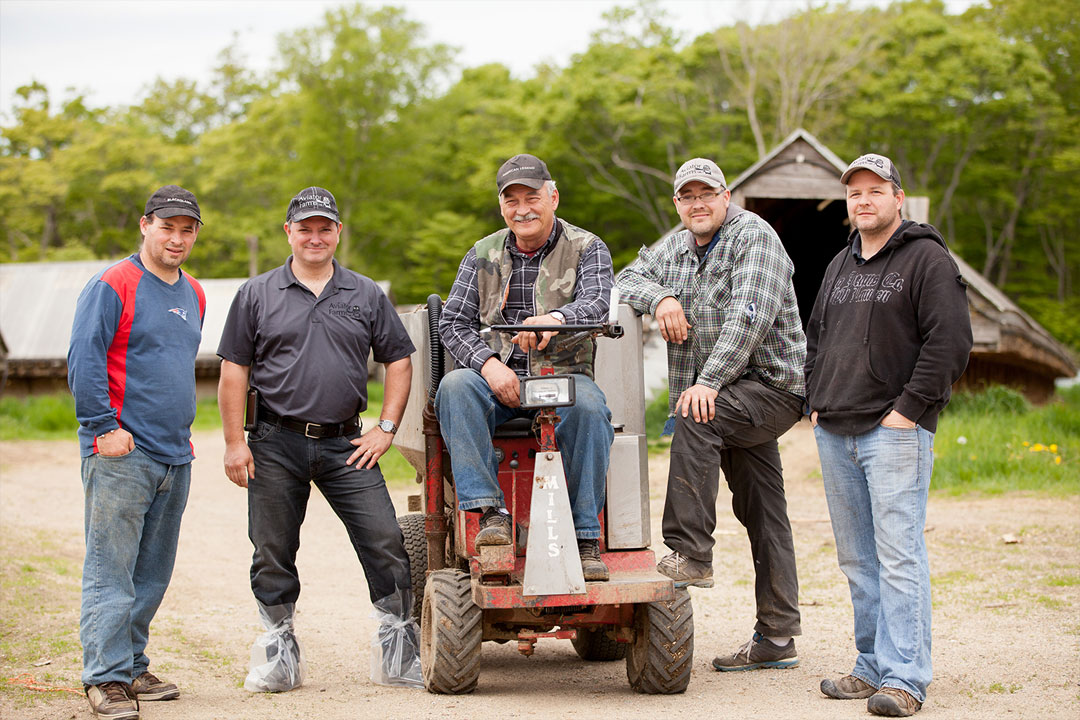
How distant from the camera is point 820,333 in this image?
17.0 feet

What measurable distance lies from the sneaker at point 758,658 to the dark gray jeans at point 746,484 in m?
0.07

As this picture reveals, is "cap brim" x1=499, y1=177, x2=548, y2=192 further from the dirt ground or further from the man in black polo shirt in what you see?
the dirt ground

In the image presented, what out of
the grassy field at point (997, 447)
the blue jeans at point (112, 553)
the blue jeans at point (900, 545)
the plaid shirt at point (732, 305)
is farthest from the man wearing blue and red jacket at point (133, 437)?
the grassy field at point (997, 447)

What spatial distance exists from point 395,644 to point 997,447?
9.78 meters

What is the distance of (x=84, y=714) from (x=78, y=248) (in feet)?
151

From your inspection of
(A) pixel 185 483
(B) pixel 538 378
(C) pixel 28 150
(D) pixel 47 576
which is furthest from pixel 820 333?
(C) pixel 28 150

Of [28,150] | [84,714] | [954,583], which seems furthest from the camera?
[28,150]

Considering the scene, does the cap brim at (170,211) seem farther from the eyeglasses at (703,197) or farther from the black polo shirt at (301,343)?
the eyeglasses at (703,197)

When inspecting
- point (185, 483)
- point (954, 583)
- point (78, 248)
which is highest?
point (78, 248)

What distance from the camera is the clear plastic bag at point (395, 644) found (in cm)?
555

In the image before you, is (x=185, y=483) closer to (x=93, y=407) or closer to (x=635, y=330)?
(x=93, y=407)

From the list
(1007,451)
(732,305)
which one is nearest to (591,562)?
(732,305)

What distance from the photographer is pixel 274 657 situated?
5480mm

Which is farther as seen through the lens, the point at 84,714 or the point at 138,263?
the point at 138,263
